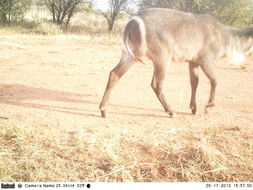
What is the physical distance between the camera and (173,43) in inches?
182

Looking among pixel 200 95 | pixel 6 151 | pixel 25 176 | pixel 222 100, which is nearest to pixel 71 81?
pixel 200 95

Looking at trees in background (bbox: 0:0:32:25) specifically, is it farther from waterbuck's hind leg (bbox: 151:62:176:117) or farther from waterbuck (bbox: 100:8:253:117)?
waterbuck's hind leg (bbox: 151:62:176:117)

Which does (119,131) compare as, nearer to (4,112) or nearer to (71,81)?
(4,112)

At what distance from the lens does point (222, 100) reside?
563 centimetres

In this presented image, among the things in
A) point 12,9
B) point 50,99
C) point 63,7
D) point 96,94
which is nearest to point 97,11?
point 63,7

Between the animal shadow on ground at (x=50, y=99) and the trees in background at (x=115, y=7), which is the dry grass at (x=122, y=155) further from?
the trees in background at (x=115, y=7)

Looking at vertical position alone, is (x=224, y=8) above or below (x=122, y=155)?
above

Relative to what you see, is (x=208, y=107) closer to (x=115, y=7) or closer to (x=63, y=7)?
(x=115, y=7)

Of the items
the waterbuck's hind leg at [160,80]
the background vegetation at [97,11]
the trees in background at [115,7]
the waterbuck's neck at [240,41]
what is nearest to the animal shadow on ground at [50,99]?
the waterbuck's hind leg at [160,80]

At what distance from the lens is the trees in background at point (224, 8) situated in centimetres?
1411

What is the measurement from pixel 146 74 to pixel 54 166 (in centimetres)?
498

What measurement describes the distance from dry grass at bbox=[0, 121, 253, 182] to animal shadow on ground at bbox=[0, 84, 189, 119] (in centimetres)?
93

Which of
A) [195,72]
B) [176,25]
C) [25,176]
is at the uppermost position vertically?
[176,25]

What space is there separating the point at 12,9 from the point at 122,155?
59.0 feet
